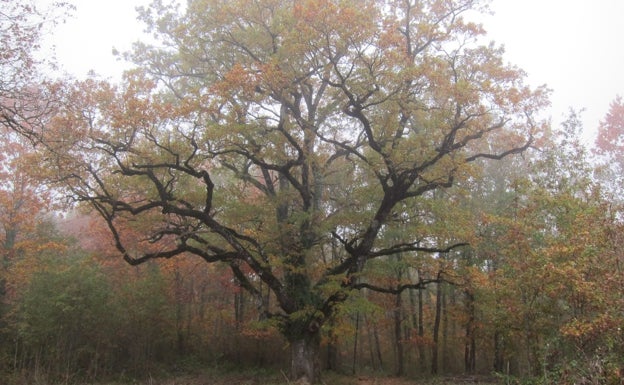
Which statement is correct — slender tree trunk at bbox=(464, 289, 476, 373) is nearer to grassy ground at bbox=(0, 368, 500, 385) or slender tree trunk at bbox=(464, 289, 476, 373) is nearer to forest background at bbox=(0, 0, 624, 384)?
forest background at bbox=(0, 0, 624, 384)

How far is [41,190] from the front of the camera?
18109mm

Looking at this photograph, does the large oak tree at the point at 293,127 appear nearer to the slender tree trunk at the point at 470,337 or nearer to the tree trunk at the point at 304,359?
the tree trunk at the point at 304,359

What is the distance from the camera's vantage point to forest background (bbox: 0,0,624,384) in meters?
7.54

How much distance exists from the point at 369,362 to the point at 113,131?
22800mm

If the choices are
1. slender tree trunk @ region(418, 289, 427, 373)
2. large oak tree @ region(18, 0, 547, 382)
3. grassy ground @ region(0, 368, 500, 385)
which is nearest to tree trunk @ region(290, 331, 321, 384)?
large oak tree @ region(18, 0, 547, 382)

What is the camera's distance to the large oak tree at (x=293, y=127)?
11047 mm

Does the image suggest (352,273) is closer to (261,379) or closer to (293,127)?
(293,127)

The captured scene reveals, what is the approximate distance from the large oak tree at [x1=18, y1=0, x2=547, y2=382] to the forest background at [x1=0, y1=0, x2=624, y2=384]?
0.21 m

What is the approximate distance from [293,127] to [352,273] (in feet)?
16.4

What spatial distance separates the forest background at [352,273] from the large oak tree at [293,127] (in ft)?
0.70

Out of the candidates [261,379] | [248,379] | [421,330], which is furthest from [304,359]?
[421,330]

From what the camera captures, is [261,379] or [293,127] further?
[261,379]

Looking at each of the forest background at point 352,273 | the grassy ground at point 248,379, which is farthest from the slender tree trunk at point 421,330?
the grassy ground at point 248,379

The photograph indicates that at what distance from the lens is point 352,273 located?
46.3 ft
